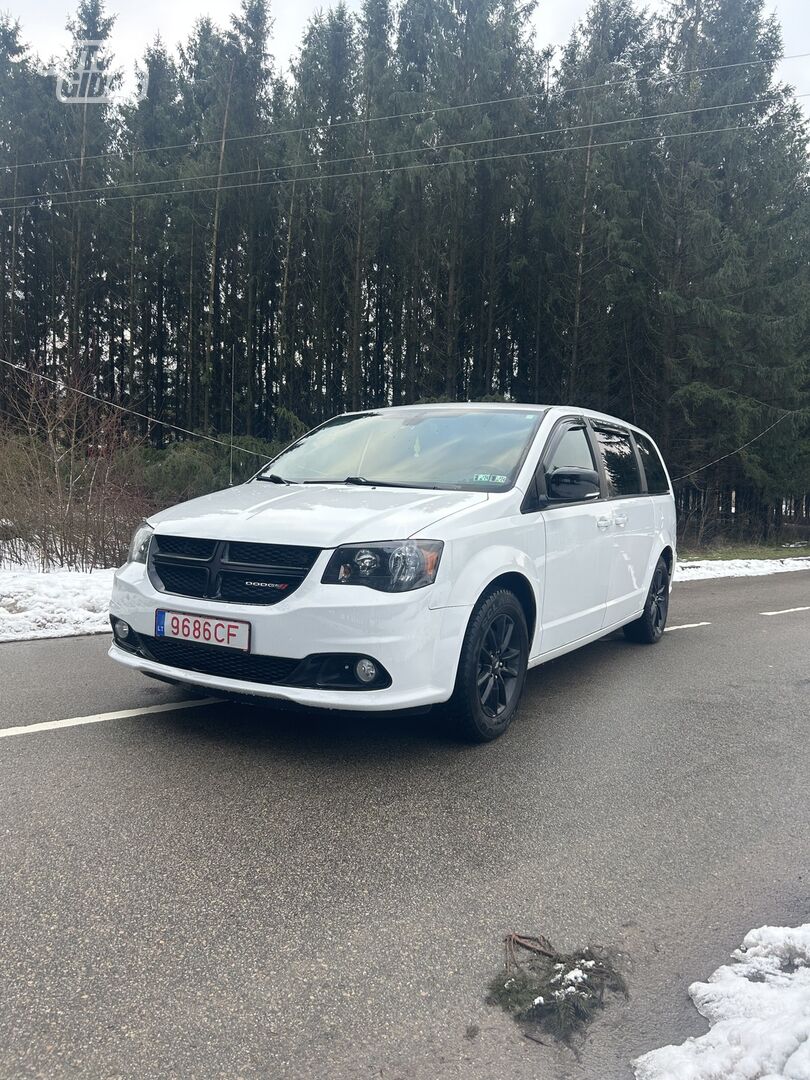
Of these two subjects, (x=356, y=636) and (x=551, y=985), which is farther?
(x=356, y=636)

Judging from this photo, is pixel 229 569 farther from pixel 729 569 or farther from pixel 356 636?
pixel 729 569

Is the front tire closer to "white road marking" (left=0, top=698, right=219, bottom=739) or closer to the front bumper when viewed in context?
the front bumper

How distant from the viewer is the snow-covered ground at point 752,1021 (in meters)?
1.94

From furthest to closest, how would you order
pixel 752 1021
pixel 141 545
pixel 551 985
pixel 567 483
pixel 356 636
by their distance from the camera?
pixel 567 483
pixel 141 545
pixel 356 636
pixel 551 985
pixel 752 1021

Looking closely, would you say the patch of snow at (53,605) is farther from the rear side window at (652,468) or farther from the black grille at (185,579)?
the rear side window at (652,468)

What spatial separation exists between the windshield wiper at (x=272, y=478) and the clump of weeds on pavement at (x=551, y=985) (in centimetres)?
330

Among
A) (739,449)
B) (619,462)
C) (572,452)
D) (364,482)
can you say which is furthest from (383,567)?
(739,449)

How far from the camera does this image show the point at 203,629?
3.95 meters

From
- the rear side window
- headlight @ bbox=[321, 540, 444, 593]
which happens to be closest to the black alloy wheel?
headlight @ bbox=[321, 540, 444, 593]

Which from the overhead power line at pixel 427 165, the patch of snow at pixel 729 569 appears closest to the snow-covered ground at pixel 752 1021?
the patch of snow at pixel 729 569

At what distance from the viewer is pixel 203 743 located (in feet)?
13.9

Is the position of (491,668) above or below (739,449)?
below

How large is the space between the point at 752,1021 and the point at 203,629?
2.70 m

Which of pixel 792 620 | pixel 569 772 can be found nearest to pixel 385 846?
pixel 569 772
